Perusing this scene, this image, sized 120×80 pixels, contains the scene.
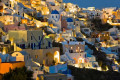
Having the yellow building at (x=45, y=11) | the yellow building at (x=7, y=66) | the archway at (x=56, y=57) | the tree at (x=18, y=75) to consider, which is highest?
the yellow building at (x=45, y=11)

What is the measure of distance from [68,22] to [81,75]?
21981mm

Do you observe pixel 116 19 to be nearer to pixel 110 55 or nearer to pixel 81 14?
pixel 81 14

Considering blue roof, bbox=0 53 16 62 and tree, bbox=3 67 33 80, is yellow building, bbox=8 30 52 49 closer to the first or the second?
blue roof, bbox=0 53 16 62

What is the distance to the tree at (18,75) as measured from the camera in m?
26.3

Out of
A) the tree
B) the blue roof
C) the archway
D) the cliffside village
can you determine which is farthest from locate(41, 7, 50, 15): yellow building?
→ the tree

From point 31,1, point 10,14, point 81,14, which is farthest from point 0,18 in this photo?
point 81,14

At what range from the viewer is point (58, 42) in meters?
43.7

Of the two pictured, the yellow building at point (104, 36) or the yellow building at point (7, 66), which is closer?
the yellow building at point (7, 66)

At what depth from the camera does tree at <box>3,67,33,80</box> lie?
26.3 metres

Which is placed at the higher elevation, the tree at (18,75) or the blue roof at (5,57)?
the blue roof at (5,57)

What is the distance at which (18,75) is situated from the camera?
86.2ft

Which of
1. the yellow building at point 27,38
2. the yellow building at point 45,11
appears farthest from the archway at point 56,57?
the yellow building at point 45,11

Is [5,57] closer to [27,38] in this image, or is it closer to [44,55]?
[44,55]

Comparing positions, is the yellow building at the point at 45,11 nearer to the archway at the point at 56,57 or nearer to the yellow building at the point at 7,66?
the archway at the point at 56,57
